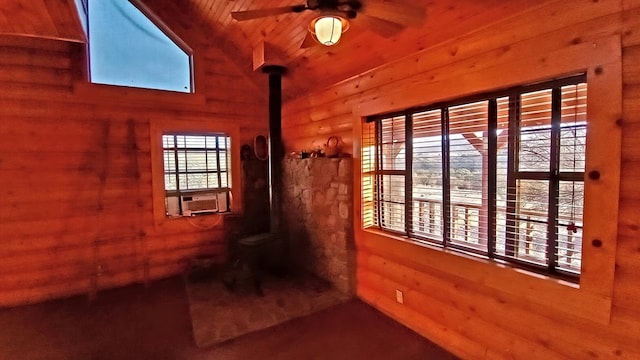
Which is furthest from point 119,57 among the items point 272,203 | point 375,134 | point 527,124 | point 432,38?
point 527,124

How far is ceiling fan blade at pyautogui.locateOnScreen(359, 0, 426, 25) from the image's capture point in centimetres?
172

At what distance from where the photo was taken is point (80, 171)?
3592 mm

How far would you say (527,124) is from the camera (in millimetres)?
2049

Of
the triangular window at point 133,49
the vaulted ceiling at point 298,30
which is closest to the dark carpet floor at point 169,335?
the vaulted ceiling at point 298,30

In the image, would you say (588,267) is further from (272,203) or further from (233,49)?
(233,49)

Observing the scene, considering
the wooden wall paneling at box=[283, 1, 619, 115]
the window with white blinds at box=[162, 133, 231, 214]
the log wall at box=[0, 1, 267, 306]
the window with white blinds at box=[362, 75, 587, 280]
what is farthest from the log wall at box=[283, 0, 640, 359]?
the log wall at box=[0, 1, 267, 306]

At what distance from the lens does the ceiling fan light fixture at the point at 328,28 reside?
1.83m

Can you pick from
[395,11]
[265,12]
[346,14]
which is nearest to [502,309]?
[395,11]

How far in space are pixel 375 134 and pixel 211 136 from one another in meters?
2.40

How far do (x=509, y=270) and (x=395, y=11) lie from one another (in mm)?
1771

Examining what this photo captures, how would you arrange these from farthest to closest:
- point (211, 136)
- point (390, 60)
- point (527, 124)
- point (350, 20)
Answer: point (211, 136), point (390, 60), point (527, 124), point (350, 20)

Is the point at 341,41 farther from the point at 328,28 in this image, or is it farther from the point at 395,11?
the point at 395,11

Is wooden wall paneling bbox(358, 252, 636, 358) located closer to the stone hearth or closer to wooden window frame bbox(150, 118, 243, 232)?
the stone hearth

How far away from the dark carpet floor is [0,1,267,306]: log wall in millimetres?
478
